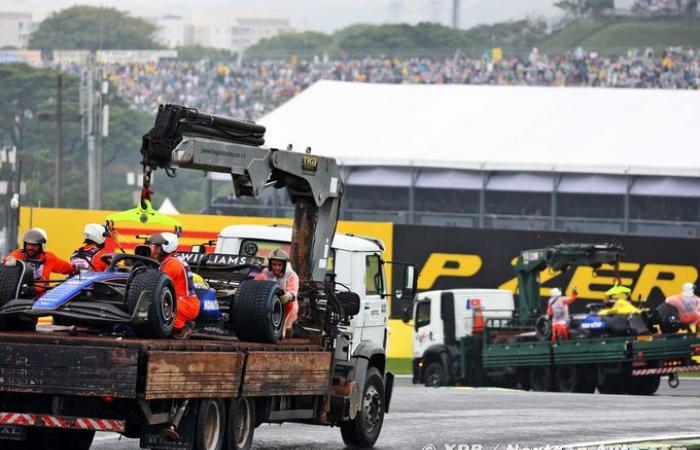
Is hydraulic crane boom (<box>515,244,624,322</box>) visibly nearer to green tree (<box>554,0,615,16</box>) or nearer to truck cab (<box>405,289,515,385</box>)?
truck cab (<box>405,289,515,385</box>)

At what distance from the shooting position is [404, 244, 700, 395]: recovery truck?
30.2m

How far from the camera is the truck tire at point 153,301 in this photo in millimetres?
A: 12516

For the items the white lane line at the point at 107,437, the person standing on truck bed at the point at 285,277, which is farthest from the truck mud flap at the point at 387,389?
the white lane line at the point at 107,437

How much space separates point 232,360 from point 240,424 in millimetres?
888

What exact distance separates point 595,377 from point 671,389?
219 cm

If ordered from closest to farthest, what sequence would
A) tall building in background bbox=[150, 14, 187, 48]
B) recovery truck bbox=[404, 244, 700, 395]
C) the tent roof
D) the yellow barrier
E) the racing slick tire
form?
the racing slick tire
recovery truck bbox=[404, 244, 700, 395]
the yellow barrier
the tent roof
tall building in background bbox=[150, 14, 187, 48]

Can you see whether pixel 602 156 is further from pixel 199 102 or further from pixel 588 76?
pixel 199 102

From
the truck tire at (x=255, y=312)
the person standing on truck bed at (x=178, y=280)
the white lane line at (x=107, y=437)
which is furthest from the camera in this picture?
the white lane line at (x=107, y=437)

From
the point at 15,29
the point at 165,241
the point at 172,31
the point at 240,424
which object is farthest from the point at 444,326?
the point at 172,31

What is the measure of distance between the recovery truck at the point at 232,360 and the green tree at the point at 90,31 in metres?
71.5

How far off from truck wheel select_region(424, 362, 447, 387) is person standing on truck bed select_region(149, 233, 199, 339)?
20.9m

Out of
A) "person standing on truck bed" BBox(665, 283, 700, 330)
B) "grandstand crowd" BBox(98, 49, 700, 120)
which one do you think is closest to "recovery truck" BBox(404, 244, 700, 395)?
"person standing on truck bed" BBox(665, 283, 700, 330)

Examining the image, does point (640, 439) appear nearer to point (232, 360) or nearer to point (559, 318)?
point (232, 360)

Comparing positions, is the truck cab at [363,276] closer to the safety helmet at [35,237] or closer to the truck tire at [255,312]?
the safety helmet at [35,237]
